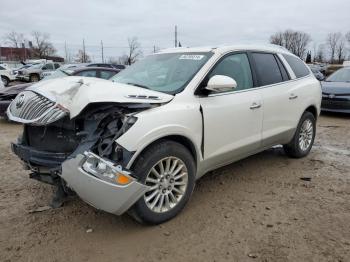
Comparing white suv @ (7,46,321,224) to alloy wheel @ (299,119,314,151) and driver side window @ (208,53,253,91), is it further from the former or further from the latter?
alloy wheel @ (299,119,314,151)

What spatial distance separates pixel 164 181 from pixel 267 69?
7.79 feet

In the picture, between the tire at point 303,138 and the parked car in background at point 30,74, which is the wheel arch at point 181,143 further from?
the parked car in background at point 30,74

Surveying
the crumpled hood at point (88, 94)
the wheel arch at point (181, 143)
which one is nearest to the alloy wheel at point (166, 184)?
the wheel arch at point (181, 143)

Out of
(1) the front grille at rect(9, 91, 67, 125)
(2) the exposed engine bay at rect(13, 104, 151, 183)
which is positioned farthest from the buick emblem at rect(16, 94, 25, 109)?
(2) the exposed engine bay at rect(13, 104, 151, 183)

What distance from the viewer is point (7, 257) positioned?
3.10m

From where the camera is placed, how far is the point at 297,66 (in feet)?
18.8

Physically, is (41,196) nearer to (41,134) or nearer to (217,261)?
(41,134)

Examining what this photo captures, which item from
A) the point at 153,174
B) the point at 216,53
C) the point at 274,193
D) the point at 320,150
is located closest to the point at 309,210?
the point at 274,193

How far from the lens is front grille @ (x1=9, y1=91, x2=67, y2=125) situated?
330 cm

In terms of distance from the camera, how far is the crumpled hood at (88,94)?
10.7 ft

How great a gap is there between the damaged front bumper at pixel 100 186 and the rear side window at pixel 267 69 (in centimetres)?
243

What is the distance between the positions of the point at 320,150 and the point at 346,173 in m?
1.37

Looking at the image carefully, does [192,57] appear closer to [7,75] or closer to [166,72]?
[166,72]

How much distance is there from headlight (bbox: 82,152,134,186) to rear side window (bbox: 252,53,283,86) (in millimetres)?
2434
